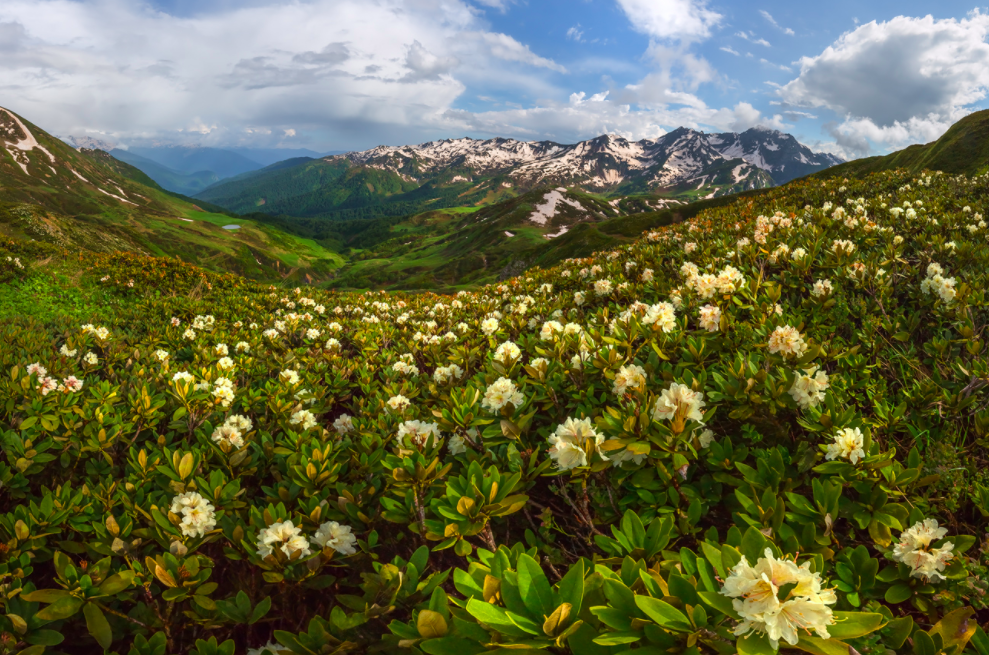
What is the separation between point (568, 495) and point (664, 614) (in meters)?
1.35

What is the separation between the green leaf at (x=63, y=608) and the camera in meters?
1.96

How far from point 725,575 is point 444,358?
4.25 m

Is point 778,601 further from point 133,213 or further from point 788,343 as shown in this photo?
point 133,213

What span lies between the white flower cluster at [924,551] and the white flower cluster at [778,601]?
0.95 metres

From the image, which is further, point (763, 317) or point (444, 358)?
point (444, 358)

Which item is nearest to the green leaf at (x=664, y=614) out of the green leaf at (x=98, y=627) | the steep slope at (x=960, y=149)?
the green leaf at (x=98, y=627)

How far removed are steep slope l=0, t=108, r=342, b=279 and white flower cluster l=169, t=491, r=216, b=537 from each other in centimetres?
9747

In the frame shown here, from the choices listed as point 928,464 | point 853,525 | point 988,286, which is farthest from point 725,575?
point 988,286

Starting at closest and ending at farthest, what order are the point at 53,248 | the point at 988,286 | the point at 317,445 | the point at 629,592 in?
the point at 629,592 < the point at 317,445 < the point at 988,286 < the point at 53,248

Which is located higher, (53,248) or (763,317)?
(53,248)

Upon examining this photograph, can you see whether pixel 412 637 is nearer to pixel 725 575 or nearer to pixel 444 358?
pixel 725 575

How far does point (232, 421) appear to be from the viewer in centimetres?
340

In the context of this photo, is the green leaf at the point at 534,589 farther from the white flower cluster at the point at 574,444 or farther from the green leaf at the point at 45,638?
the green leaf at the point at 45,638

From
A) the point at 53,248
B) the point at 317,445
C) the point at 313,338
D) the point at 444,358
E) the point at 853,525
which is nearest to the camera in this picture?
the point at 853,525
